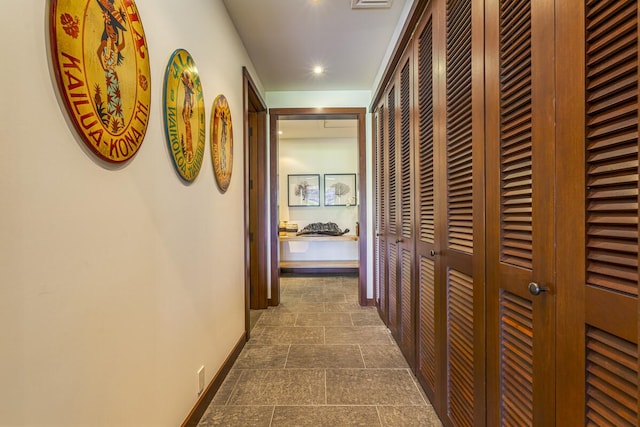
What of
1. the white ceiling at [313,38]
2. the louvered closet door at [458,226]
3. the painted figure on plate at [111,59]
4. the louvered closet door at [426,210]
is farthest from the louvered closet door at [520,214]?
the white ceiling at [313,38]

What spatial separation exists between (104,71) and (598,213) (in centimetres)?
136

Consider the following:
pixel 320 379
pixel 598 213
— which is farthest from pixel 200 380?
pixel 598 213

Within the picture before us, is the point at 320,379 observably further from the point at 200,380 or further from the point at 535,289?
the point at 535,289

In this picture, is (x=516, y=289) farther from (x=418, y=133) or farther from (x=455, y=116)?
(x=418, y=133)

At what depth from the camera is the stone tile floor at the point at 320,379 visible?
1.60 m

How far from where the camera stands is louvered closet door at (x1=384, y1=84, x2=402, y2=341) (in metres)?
2.35

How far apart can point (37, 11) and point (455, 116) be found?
4.68 ft

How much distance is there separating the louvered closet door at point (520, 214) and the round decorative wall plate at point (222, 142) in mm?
1506

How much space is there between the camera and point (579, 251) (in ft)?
2.26

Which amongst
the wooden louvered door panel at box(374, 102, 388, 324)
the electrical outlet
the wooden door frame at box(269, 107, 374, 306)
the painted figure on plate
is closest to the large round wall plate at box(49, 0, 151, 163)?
the painted figure on plate

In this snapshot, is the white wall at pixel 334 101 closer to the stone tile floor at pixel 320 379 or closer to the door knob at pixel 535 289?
the stone tile floor at pixel 320 379

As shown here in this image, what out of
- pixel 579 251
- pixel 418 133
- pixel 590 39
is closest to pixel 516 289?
pixel 579 251

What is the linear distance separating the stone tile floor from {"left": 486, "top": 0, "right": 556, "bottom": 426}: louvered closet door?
83 cm

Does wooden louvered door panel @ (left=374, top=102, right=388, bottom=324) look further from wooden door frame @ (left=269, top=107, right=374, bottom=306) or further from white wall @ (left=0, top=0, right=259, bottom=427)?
white wall @ (left=0, top=0, right=259, bottom=427)
